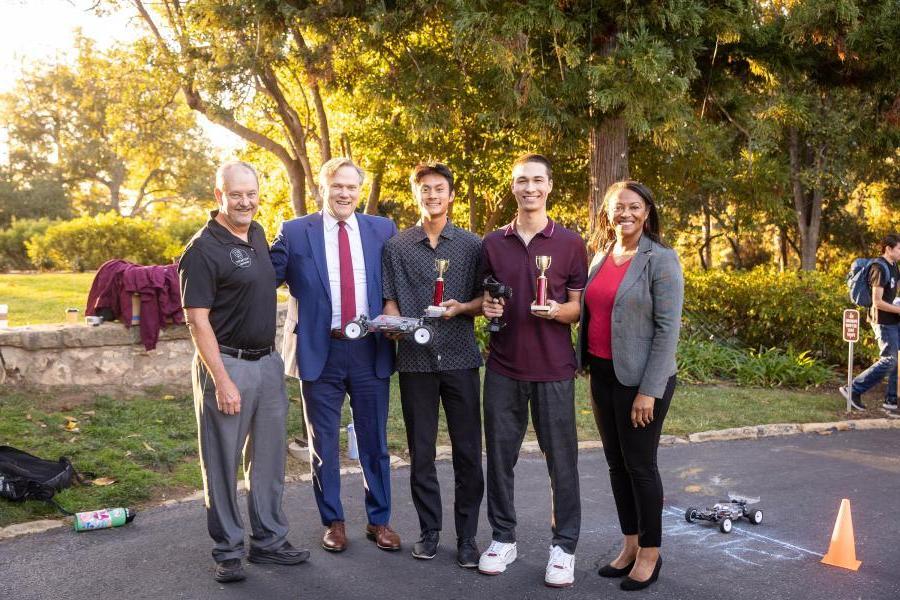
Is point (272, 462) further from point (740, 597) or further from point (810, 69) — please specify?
point (810, 69)

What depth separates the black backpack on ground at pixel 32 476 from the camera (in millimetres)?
5367

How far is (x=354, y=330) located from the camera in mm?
4348

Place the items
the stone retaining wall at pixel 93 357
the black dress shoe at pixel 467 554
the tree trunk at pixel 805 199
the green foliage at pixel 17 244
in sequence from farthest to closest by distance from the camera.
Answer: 1. the green foliage at pixel 17 244
2. the tree trunk at pixel 805 199
3. the stone retaining wall at pixel 93 357
4. the black dress shoe at pixel 467 554

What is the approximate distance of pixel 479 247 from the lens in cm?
469

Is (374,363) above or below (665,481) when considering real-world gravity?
above

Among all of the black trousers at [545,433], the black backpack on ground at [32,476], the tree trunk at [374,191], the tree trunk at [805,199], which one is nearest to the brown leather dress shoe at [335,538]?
the black trousers at [545,433]

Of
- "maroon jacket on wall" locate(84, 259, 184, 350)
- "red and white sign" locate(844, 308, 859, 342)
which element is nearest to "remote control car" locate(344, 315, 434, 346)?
"maroon jacket on wall" locate(84, 259, 184, 350)

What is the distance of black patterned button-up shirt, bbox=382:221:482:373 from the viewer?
4590mm

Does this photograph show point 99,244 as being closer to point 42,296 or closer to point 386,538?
point 42,296

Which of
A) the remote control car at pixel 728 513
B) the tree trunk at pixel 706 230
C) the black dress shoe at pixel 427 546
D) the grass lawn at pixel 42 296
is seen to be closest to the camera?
the black dress shoe at pixel 427 546

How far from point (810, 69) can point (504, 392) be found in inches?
397

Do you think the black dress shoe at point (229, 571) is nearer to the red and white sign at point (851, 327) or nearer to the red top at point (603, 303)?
the red top at point (603, 303)

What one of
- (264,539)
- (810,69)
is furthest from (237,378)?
(810,69)

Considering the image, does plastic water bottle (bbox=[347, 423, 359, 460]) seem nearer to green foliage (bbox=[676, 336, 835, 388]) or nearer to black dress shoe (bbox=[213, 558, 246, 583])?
black dress shoe (bbox=[213, 558, 246, 583])
